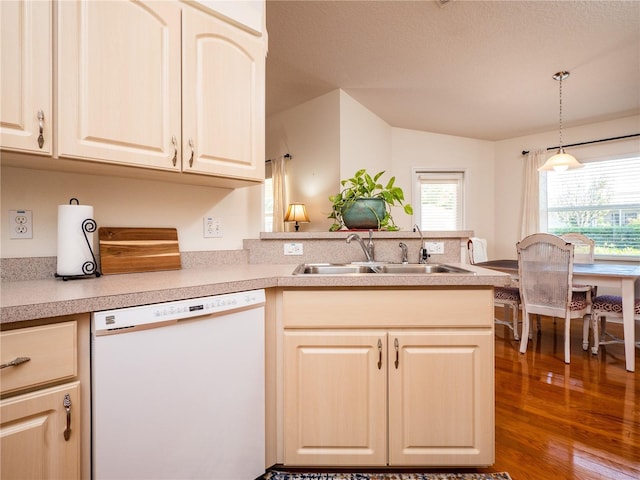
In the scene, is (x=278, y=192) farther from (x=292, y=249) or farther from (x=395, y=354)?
(x=395, y=354)

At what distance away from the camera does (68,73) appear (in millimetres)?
1140

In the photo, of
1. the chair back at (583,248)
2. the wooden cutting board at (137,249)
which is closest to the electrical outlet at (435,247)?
the wooden cutting board at (137,249)

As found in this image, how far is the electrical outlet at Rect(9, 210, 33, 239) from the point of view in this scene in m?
1.30

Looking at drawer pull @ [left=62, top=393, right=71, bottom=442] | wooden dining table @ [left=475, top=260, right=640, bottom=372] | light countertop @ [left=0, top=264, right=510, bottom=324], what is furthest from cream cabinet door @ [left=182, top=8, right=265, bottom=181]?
wooden dining table @ [left=475, top=260, right=640, bottom=372]

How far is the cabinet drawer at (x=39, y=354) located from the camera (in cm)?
83

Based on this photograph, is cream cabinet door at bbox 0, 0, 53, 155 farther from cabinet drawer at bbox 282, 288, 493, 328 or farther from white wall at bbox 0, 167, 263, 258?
cabinet drawer at bbox 282, 288, 493, 328

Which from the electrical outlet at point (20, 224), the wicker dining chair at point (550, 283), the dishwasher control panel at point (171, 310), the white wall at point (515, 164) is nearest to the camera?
the dishwasher control panel at point (171, 310)

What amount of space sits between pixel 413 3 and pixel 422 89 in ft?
4.60

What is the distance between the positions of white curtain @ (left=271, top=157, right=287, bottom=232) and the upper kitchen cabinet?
3064mm

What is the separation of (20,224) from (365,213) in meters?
1.62

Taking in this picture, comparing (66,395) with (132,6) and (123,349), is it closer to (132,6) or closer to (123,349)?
(123,349)

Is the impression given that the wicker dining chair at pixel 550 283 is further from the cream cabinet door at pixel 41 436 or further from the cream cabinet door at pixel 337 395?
the cream cabinet door at pixel 41 436

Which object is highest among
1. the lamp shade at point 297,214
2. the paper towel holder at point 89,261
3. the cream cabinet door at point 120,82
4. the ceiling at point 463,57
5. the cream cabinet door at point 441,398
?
the ceiling at point 463,57

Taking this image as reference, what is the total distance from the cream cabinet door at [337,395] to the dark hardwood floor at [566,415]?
0.60m
